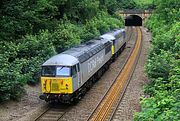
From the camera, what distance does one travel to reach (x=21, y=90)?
22.2 metres

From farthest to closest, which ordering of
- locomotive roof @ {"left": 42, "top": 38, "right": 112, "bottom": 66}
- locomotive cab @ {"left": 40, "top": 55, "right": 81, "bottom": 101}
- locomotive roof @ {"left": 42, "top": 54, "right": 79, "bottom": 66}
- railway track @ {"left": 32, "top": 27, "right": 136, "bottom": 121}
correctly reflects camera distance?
1. locomotive roof @ {"left": 42, "top": 38, "right": 112, "bottom": 66}
2. locomotive roof @ {"left": 42, "top": 54, "right": 79, "bottom": 66}
3. locomotive cab @ {"left": 40, "top": 55, "right": 81, "bottom": 101}
4. railway track @ {"left": 32, "top": 27, "right": 136, "bottom": 121}

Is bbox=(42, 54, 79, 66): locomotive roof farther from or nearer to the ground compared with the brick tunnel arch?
farther from the ground

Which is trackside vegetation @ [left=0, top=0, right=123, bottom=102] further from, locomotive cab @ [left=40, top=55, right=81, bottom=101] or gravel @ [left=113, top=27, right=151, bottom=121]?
gravel @ [left=113, top=27, right=151, bottom=121]

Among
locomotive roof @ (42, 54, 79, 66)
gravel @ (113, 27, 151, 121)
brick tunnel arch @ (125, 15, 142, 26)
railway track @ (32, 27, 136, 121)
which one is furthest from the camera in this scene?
brick tunnel arch @ (125, 15, 142, 26)

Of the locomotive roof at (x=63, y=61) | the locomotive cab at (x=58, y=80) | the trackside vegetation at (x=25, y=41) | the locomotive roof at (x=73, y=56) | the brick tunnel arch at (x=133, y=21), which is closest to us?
the locomotive cab at (x=58, y=80)

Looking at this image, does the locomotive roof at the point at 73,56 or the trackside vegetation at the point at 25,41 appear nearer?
the locomotive roof at the point at 73,56

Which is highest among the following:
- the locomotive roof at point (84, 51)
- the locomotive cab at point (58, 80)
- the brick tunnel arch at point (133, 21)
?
the locomotive roof at point (84, 51)

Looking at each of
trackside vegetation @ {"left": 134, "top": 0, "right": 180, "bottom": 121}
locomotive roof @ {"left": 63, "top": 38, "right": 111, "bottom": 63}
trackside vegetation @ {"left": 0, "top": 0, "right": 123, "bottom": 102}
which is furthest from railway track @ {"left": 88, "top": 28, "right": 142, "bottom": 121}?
trackside vegetation @ {"left": 0, "top": 0, "right": 123, "bottom": 102}

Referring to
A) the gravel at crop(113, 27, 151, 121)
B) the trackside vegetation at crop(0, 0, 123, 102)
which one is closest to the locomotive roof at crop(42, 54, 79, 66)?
the trackside vegetation at crop(0, 0, 123, 102)

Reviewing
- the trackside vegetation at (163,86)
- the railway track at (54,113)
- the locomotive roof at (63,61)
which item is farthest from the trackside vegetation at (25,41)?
the trackside vegetation at (163,86)

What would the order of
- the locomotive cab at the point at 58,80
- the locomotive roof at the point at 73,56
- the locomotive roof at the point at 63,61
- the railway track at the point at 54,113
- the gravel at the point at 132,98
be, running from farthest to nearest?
the locomotive roof at the point at 73,56 → the locomotive roof at the point at 63,61 → the locomotive cab at the point at 58,80 → the gravel at the point at 132,98 → the railway track at the point at 54,113

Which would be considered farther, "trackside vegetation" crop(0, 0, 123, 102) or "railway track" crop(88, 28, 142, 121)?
"trackside vegetation" crop(0, 0, 123, 102)

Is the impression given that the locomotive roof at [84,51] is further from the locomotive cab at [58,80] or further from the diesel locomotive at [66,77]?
the locomotive cab at [58,80]

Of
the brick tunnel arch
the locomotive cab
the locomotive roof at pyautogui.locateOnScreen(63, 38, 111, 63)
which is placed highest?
the locomotive roof at pyautogui.locateOnScreen(63, 38, 111, 63)
